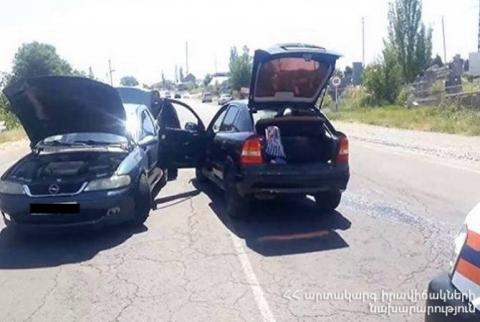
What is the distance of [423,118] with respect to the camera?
2455cm

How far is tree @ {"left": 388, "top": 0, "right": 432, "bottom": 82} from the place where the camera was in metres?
42.6

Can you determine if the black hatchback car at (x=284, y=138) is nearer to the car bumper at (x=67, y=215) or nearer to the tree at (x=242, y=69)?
the car bumper at (x=67, y=215)

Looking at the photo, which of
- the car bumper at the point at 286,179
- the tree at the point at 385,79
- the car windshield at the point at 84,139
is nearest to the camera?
the car bumper at the point at 286,179

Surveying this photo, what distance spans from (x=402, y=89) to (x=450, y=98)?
281 inches

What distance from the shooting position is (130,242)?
5.78 meters

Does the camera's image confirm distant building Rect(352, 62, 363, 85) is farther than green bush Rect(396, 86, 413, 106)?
Yes

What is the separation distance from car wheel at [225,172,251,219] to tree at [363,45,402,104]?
96.1 ft

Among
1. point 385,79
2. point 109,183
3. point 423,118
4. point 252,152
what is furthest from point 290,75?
point 385,79

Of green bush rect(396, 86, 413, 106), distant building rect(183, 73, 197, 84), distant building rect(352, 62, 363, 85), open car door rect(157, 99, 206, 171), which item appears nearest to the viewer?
open car door rect(157, 99, 206, 171)

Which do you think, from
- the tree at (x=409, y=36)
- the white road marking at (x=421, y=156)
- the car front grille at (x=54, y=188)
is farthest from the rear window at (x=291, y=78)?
the tree at (x=409, y=36)

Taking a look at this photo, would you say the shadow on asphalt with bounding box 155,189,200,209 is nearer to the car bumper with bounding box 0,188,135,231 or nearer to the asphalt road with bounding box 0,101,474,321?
the asphalt road with bounding box 0,101,474,321

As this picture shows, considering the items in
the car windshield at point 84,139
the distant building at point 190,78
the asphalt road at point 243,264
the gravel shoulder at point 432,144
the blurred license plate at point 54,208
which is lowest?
the gravel shoulder at point 432,144

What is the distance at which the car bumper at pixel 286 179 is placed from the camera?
6160 millimetres

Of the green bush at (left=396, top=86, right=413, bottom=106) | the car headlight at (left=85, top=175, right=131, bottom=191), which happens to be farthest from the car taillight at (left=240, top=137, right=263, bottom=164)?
the green bush at (left=396, top=86, right=413, bottom=106)
